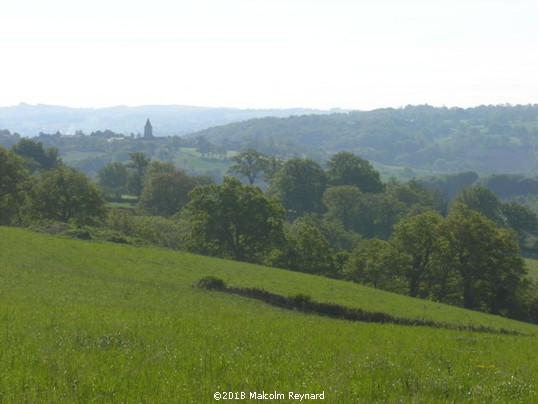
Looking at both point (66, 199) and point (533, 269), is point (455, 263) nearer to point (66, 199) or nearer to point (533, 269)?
point (533, 269)

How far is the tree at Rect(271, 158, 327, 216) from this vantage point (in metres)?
140

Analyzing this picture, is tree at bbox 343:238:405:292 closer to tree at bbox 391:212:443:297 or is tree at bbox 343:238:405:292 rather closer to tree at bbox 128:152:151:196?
tree at bbox 391:212:443:297

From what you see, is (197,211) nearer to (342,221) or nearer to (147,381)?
(342,221)

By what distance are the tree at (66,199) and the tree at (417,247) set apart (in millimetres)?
45462

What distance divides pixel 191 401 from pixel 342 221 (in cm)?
11918

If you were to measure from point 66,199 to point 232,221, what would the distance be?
25662 mm

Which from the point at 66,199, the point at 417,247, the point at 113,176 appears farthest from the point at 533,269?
the point at 113,176

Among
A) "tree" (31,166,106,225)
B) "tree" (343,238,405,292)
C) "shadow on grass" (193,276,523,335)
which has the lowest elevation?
"tree" (343,238,405,292)

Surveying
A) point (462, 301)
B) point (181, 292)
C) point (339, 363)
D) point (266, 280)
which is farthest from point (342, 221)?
point (339, 363)

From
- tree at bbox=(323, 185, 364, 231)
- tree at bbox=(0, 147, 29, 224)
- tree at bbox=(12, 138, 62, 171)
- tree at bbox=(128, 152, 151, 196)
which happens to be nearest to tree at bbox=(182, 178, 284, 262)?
tree at bbox=(0, 147, 29, 224)

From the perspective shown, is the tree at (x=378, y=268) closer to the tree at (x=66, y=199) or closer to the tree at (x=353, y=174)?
the tree at (x=66, y=199)

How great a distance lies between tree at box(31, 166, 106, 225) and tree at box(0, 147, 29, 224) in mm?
2455

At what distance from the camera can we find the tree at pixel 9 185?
7419 centimetres

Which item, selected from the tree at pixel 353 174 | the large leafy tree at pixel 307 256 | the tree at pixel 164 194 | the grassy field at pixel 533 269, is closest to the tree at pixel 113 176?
the tree at pixel 164 194
